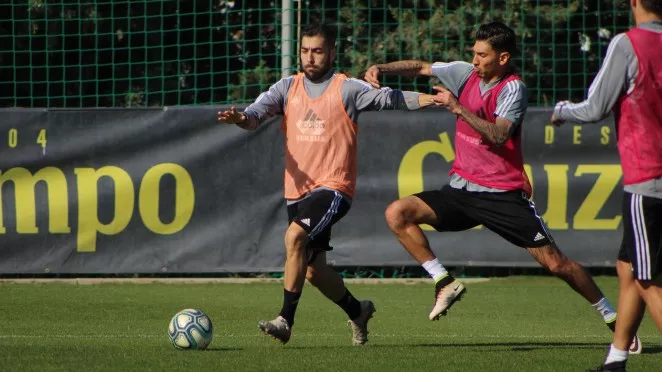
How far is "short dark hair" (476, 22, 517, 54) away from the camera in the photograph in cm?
797

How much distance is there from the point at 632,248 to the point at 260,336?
3.49 metres

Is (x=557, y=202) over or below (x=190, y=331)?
over

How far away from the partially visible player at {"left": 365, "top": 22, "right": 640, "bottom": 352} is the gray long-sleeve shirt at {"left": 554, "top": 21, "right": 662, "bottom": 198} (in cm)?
158

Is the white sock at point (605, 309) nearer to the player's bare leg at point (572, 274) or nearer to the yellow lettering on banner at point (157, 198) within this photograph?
the player's bare leg at point (572, 274)

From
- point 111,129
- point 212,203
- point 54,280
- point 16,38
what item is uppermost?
point 16,38

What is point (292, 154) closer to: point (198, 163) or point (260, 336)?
point (260, 336)

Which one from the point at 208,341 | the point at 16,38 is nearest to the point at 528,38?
the point at 16,38

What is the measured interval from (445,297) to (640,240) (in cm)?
179

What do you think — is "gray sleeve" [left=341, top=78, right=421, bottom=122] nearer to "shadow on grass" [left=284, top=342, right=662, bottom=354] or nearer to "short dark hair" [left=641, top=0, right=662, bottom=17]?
"shadow on grass" [left=284, top=342, right=662, bottom=354]

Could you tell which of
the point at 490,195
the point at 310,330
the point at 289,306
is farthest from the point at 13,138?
the point at 490,195

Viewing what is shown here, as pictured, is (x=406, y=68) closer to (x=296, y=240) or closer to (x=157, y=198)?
(x=296, y=240)

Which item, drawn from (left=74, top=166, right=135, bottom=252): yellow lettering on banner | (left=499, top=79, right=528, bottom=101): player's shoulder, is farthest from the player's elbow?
(left=74, top=166, right=135, bottom=252): yellow lettering on banner

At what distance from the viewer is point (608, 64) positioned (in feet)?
20.2

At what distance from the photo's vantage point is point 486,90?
8094mm
